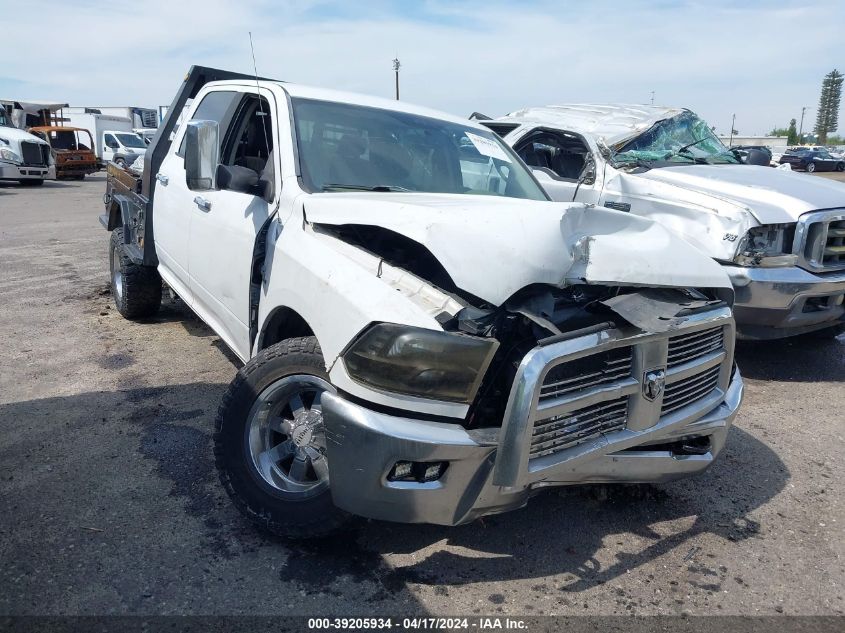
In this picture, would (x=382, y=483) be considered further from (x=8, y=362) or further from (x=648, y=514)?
(x=8, y=362)

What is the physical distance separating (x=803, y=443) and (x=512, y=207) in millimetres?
2684

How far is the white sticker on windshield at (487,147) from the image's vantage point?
439cm

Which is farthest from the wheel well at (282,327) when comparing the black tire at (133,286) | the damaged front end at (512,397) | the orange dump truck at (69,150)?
the orange dump truck at (69,150)

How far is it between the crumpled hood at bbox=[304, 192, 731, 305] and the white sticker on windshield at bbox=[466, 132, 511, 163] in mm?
1441

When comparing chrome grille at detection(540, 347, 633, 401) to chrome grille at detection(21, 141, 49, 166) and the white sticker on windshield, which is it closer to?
the white sticker on windshield

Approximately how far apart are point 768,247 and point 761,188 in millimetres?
560

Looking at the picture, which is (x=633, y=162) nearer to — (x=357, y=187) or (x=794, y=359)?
(x=794, y=359)

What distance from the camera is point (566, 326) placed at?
2.66 m

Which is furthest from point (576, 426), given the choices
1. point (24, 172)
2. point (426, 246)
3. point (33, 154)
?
point (33, 154)

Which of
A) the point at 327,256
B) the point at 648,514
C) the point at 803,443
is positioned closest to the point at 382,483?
the point at 327,256

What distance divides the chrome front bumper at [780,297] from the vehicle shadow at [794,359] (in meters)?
0.52

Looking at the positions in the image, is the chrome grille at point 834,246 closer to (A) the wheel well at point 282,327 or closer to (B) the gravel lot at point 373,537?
(B) the gravel lot at point 373,537

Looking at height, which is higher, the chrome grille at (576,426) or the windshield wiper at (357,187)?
the windshield wiper at (357,187)

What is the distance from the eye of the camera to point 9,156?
22594 millimetres
